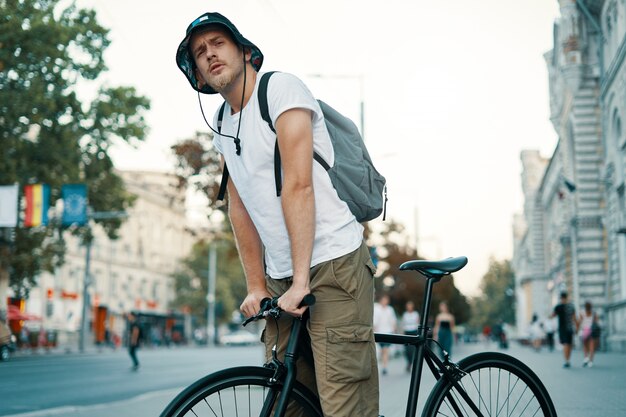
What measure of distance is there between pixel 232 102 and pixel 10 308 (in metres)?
41.2

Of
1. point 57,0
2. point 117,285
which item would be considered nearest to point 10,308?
point 57,0

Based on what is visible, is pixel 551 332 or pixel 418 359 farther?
pixel 551 332

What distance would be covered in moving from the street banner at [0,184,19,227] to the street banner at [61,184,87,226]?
11.1 ft

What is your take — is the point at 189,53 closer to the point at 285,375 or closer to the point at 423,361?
the point at 285,375

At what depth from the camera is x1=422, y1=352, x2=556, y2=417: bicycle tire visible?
3.90m

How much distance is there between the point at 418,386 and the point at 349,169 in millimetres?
970

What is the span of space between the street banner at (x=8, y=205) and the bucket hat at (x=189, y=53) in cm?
2461

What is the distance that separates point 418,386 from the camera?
372cm

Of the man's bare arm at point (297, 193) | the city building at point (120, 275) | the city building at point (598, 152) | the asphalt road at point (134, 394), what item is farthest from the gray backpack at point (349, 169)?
the city building at point (120, 275)

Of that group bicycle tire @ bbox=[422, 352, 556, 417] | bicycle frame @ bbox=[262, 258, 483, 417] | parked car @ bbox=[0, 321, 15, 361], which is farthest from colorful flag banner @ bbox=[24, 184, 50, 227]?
bicycle frame @ bbox=[262, 258, 483, 417]

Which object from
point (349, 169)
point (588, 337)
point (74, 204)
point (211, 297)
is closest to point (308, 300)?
point (349, 169)

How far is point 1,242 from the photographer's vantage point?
34.8 meters

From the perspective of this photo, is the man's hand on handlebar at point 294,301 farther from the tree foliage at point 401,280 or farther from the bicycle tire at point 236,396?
the tree foliage at point 401,280

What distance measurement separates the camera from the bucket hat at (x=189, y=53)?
3400mm
